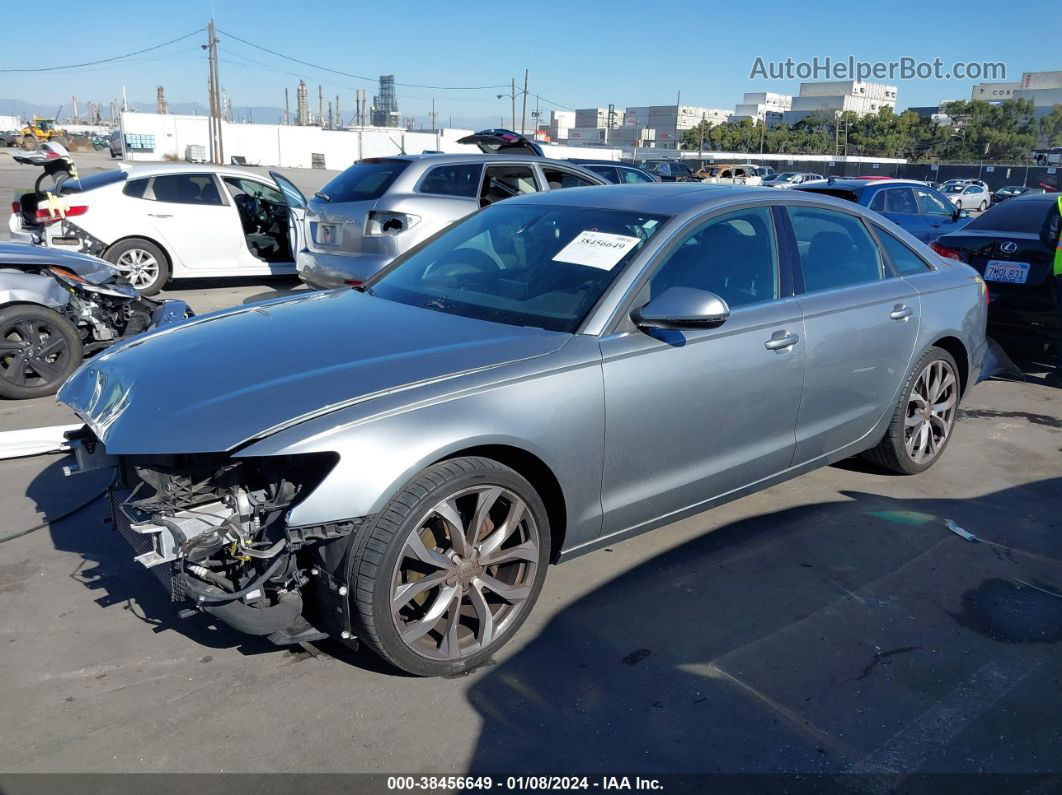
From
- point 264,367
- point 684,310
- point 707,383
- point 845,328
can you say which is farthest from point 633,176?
point 264,367

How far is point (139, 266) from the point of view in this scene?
1001 cm

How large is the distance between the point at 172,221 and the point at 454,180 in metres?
3.54

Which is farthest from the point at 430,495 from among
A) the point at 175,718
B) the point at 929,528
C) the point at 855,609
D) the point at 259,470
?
the point at 929,528

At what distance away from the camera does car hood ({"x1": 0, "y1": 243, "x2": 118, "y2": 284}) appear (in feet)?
20.2

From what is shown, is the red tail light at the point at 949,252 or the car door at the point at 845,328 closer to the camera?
the car door at the point at 845,328

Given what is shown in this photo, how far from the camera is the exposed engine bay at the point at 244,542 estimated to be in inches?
110

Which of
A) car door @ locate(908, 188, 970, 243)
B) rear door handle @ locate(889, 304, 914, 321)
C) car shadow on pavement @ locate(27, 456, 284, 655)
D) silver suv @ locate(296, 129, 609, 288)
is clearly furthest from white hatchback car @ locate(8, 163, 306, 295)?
car door @ locate(908, 188, 970, 243)

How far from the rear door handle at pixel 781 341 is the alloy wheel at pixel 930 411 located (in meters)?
1.27

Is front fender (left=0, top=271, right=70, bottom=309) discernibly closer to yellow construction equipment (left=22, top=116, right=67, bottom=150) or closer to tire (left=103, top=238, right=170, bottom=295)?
tire (left=103, top=238, right=170, bottom=295)

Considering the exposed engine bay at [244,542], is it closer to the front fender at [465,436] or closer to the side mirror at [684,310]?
the front fender at [465,436]

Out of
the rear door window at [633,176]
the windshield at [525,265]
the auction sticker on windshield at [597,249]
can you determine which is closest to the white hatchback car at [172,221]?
the windshield at [525,265]

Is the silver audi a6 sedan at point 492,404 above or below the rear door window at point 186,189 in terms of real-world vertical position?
below

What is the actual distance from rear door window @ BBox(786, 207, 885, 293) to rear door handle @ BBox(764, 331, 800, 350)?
1.22 feet

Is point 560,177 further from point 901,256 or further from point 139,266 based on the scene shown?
point 901,256
